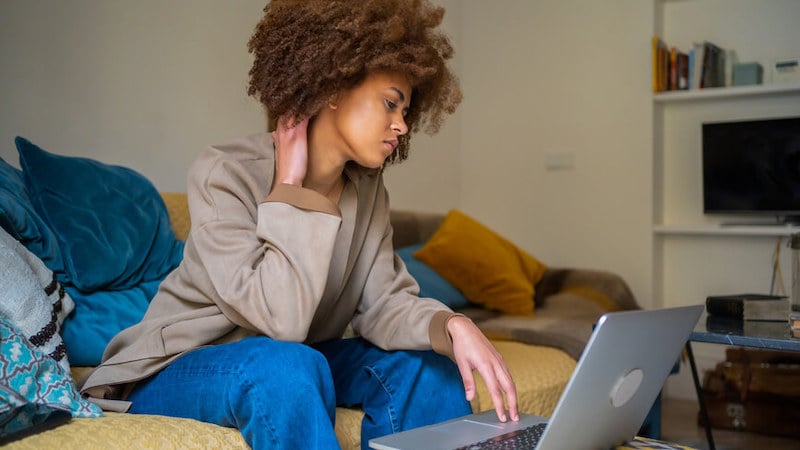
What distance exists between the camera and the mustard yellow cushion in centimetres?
322

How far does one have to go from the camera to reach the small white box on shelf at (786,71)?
12.0ft

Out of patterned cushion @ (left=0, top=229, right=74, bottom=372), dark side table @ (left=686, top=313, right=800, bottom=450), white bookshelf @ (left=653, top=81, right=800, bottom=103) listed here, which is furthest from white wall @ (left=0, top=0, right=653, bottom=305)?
dark side table @ (left=686, top=313, right=800, bottom=450)

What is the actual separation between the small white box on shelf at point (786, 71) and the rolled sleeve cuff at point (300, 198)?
9.78 feet

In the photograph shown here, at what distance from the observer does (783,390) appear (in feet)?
10.4

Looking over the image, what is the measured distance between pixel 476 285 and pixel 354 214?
68.1 inches

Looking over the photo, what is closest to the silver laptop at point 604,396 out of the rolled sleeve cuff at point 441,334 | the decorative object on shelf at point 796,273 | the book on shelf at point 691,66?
the rolled sleeve cuff at point 441,334

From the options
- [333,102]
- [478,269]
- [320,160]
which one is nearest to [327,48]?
[333,102]

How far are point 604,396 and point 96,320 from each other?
3.73 ft

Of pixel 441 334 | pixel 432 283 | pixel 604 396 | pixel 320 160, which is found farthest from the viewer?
pixel 432 283

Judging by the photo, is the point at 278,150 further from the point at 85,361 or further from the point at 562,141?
the point at 562,141

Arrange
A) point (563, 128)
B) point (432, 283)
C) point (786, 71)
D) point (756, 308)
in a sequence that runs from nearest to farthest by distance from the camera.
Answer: point (756, 308), point (432, 283), point (786, 71), point (563, 128)

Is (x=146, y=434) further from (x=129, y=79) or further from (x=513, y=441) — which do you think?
(x=129, y=79)

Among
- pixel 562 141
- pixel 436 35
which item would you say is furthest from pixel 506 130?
pixel 436 35

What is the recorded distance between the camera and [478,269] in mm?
3240
